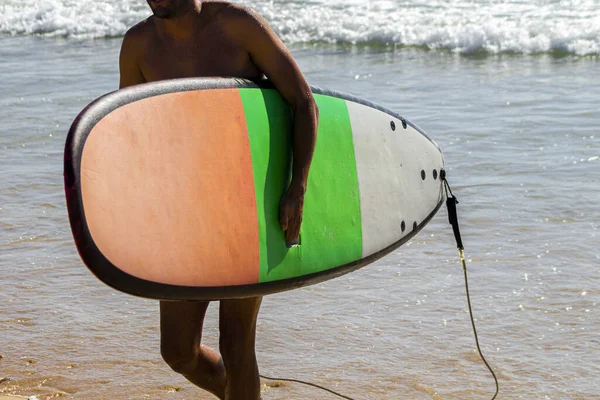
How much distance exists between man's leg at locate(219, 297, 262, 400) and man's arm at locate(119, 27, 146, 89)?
0.72 metres

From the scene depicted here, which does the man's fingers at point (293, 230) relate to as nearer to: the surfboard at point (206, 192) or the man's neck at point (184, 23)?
the surfboard at point (206, 192)

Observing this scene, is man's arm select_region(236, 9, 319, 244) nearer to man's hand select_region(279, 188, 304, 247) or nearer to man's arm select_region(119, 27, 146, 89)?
man's hand select_region(279, 188, 304, 247)

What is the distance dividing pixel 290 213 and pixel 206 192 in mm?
253

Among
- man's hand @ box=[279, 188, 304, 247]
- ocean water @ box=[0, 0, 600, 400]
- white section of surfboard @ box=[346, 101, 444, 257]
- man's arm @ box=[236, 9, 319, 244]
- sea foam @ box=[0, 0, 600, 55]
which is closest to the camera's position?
man's arm @ box=[236, 9, 319, 244]

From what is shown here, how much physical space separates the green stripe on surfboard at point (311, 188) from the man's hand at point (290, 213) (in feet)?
0.07

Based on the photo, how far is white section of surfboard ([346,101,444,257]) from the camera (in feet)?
10.7

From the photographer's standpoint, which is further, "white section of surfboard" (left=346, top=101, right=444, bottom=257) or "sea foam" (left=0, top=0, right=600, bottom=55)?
"sea foam" (left=0, top=0, right=600, bottom=55)

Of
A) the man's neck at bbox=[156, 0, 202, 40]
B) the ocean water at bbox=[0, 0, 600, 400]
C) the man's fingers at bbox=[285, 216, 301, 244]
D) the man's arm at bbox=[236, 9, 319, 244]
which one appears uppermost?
the man's neck at bbox=[156, 0, 202, 40]

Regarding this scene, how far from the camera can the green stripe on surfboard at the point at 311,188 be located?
9.54ft

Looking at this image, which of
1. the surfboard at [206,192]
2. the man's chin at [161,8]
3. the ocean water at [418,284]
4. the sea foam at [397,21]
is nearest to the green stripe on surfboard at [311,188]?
the surfboard at [206,192]

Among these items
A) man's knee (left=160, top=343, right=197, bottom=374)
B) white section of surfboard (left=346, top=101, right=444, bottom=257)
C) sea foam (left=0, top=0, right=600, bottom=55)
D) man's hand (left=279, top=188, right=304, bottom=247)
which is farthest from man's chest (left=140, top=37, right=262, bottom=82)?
sea foam (left=0, top=0, right=600, bottom=55)

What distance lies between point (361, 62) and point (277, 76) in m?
7.68

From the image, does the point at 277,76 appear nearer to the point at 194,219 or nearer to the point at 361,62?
the point at 194,219

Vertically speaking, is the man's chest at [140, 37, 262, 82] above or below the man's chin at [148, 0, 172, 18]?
below
